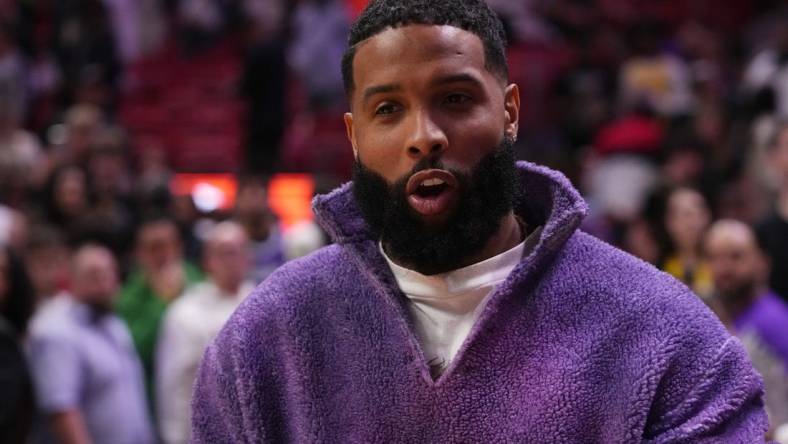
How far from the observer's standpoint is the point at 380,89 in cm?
190

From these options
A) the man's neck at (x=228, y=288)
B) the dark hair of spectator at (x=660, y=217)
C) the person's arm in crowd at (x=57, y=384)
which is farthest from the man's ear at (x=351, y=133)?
the dark hair of spectator at (x=660, y=217)

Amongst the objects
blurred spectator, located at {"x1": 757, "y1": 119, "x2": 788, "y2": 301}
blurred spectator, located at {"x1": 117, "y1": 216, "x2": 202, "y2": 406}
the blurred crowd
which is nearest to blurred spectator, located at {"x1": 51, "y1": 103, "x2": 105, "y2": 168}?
the blurred crowd

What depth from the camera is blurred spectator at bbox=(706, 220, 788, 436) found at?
13.4 ft

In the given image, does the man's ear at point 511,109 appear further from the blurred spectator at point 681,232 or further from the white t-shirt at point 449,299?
the blurred spectator at point 681,232

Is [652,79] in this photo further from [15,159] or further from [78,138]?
[15,159]

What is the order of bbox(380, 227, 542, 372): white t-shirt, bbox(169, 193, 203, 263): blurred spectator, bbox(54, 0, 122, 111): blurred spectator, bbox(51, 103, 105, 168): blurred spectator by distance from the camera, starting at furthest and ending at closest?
bbox(54, 0, 122, 111): blurred spectator
bbox(51, 103, 105, 168): blurred spectator
bbox(169, 193, 203, 263): blurred spectator
bbox(380, 227, 542, 372): white t-shirt

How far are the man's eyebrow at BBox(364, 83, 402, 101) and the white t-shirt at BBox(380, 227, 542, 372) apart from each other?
0.85 feet

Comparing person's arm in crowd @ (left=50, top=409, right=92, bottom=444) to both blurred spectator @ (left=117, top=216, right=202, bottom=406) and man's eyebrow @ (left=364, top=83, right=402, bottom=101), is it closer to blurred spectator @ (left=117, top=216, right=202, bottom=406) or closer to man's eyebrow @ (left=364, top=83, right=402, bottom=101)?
blurred spectator @ (left=117, top=216, right=202, bottom=406)

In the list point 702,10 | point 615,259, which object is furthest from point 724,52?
point 615,259

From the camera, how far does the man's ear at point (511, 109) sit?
201cm

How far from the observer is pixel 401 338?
76.0 inches

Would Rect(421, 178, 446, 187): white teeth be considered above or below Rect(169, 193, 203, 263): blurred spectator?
above

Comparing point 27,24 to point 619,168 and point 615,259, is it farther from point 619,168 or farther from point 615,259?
point 615,259

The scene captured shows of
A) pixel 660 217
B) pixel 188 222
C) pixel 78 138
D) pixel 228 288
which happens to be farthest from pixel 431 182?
pixel 78 138
